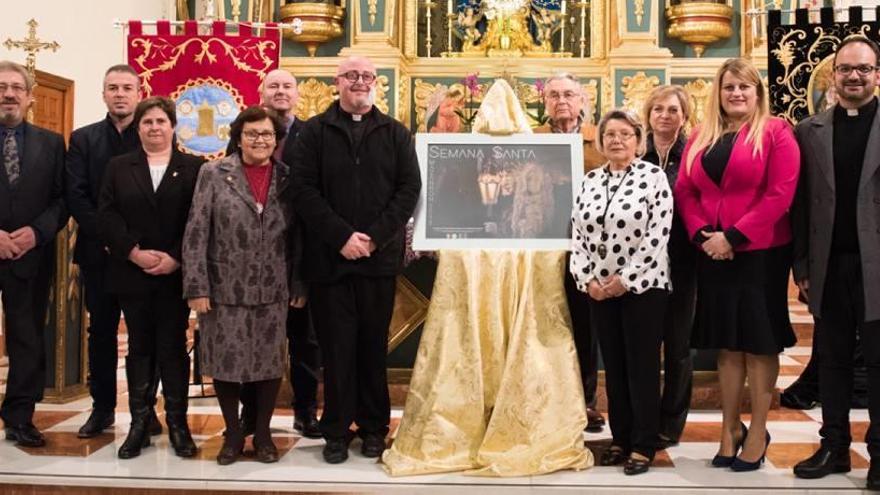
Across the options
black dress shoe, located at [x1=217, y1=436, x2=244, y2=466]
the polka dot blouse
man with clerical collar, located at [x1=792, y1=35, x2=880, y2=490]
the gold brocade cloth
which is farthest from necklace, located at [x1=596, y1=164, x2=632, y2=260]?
black dress shoe, located at [x1=217, y1=436, x2=244, y2=466]

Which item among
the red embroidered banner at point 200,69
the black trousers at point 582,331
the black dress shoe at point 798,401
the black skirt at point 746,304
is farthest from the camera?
the red embroidered banner at point 200,69

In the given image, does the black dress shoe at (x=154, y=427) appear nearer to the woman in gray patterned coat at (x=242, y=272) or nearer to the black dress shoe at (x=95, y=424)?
the black dress shoe at (x=95, y=424)

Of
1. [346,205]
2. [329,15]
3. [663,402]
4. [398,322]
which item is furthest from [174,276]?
[329,15]

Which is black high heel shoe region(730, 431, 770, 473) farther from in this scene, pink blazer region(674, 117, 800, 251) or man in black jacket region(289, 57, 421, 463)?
man in black jacket region(289, 57, 421, 463)

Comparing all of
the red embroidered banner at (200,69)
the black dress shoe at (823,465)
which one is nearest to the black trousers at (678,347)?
the black dress shoe at (823,465)

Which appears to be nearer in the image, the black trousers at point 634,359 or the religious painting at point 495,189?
the black trousers at point 634,359

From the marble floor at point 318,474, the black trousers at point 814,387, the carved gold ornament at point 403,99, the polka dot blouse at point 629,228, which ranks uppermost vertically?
the carved gold ornament at point 403,99

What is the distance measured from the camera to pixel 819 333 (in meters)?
3.54

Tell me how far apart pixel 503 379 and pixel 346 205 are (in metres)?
0.93

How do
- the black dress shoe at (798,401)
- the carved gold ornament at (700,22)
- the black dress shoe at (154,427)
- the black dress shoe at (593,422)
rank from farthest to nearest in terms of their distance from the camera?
the carved gold ornament at (700,22) < the black dress shoe at (798,401) < the black dress shoe at (593,422) < the black dress shoe at (154,427)

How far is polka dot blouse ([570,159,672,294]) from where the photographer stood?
344 centimetres

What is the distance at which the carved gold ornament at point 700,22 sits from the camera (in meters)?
8.51

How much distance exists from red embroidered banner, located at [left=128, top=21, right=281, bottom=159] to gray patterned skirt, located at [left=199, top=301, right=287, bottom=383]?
6.86 ft

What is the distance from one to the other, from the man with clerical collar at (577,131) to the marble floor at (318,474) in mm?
347
